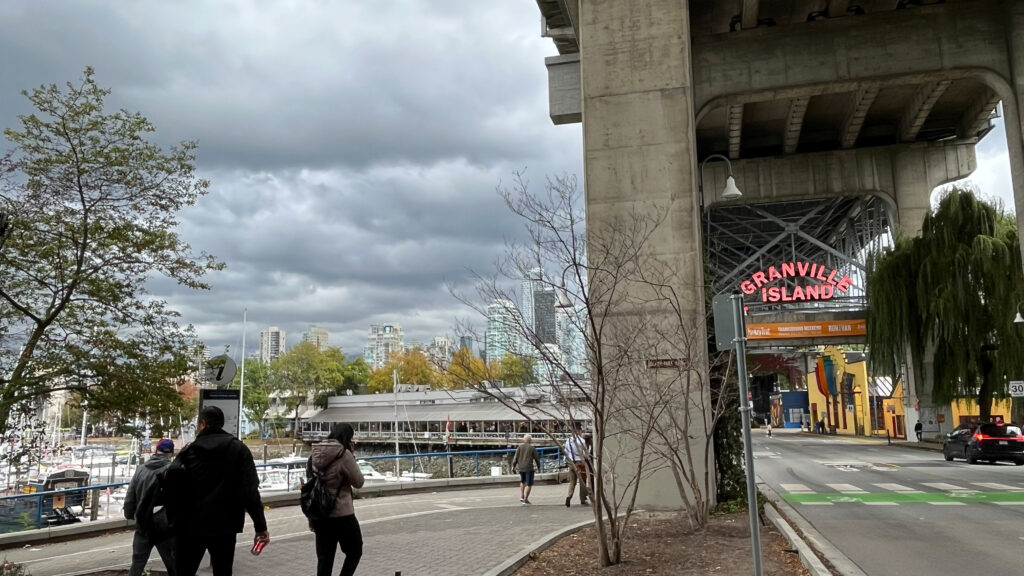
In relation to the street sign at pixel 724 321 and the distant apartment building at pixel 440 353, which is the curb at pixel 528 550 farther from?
the street sign at pixel 724 321

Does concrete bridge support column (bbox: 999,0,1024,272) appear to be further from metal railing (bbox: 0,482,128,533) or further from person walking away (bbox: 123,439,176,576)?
metal railing (bbox: 0,482,128,533)

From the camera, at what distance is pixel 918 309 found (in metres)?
34.5

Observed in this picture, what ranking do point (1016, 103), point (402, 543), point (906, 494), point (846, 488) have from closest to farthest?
point (402, 543), point (906, 494), point (846, 488), point (1016, 103)

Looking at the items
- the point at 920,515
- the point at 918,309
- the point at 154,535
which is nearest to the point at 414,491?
the point at 920,515

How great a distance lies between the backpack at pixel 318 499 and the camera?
6.78 m

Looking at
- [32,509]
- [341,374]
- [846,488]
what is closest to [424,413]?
[341,374]

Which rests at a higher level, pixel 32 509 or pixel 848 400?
pixel 848 400

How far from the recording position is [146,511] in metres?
7.26

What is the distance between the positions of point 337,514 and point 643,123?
11203mm

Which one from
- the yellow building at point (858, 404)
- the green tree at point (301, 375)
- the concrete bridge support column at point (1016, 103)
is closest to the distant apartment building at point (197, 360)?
the concrete bridge support column at point (1016, 103)

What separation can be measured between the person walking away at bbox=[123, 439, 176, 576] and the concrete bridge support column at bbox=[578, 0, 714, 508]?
9.26m

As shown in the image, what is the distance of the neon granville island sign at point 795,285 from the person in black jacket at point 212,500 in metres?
49.8

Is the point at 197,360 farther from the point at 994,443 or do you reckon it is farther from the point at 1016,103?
the point at 994,443

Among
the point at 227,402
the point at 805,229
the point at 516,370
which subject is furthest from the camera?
the point at 805,229
